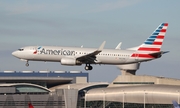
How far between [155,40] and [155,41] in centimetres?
55

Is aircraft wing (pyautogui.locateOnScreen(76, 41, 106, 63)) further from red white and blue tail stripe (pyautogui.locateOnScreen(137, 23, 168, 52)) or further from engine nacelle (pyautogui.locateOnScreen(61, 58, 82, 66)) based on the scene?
red white and blue tail stripe (pyautogui.locateOnScreen(137, 23, 168, 52))

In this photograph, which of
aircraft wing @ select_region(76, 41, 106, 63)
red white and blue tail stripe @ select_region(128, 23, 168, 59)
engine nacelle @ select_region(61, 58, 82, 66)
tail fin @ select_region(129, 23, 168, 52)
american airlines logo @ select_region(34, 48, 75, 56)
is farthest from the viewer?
tail fin @ select_region(129, 23, 168, 52)

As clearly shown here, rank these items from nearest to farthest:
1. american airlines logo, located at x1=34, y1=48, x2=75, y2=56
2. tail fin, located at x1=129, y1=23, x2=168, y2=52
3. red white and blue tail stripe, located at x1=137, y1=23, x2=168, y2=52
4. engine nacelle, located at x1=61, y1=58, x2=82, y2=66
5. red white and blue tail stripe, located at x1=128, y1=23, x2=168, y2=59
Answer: engine nacelle, located at x1=61, y1=58, x2=82, y2=66 → american airlines logo, located at x1=34, y1=48, x2=75, y2=56 → red white and blue tail stripe, located at x1=128, y1=23, x2=168, y2=59 → tail fin, located at x1=129, y1=23, x2=168, y2=52 → red white and blue tail stripe, located at x1=137, y1=23, x2=168, y2=52

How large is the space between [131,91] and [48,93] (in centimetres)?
2964

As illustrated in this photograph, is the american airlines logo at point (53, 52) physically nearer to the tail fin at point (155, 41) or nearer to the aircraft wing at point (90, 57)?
the aircraft wing at point (90, 57)

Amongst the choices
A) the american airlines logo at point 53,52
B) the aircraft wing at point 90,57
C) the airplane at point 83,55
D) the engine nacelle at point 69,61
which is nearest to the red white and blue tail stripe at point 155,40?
the airplane at point 83,55

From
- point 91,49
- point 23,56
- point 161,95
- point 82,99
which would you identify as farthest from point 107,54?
point 82,99

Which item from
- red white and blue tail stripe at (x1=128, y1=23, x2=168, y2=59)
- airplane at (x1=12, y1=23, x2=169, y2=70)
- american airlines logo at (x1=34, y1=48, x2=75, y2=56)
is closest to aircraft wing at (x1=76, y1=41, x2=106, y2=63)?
airplane at (x1=12, y1=23, x2=169, y2=70)

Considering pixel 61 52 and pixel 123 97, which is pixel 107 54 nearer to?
pixel 61 52

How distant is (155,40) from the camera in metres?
141

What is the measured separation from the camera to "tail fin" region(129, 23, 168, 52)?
448 ft

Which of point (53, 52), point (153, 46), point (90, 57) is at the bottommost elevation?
point (90, 57)

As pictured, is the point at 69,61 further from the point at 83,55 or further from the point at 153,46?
the point at 153,46

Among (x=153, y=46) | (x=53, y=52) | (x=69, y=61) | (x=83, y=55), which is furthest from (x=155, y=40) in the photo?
(x=53, y=52)
